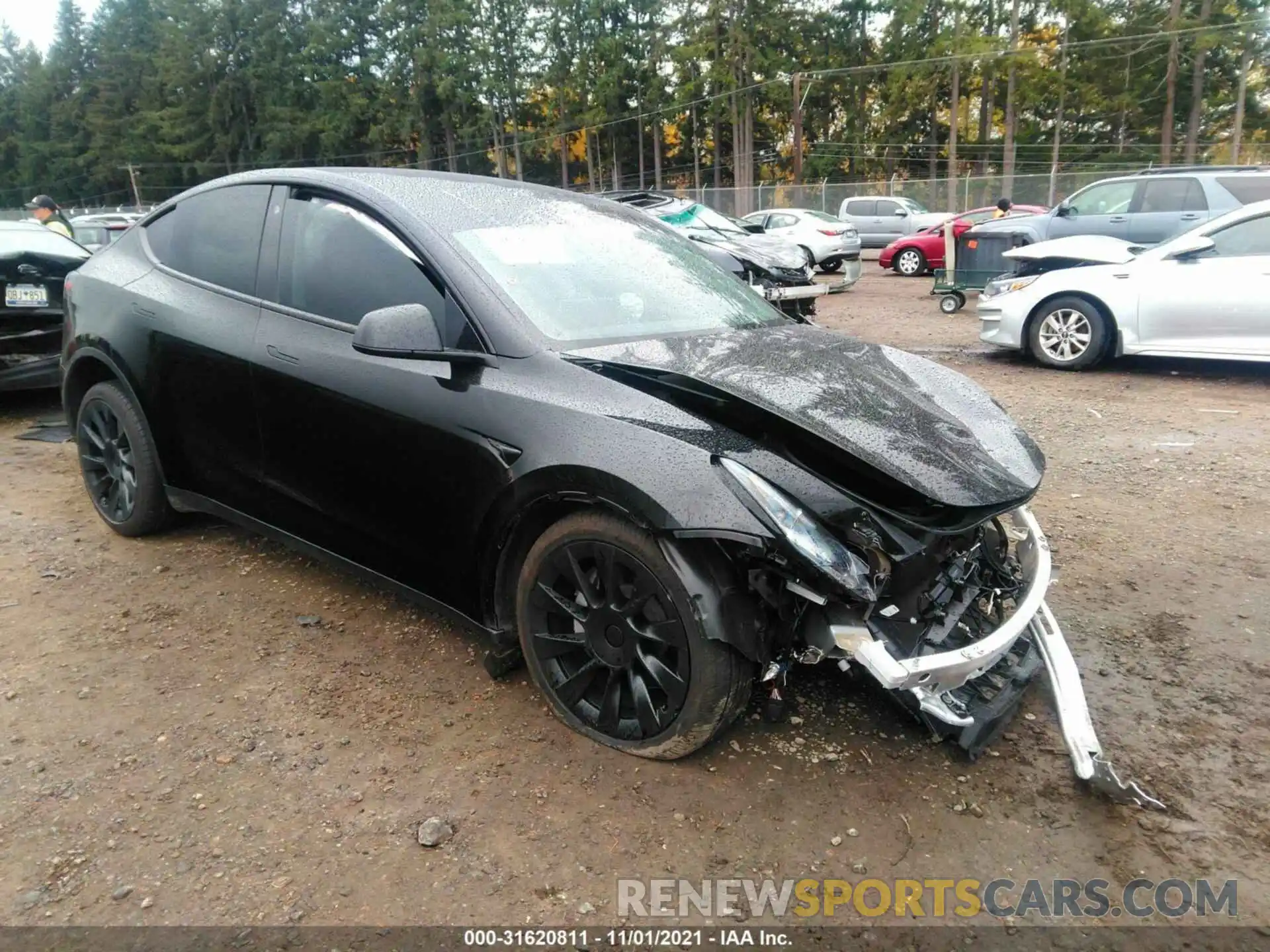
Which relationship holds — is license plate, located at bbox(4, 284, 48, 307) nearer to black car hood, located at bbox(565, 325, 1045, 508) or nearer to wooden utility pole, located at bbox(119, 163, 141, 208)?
black car hood, located at bbox(565, 325, 1045, 508)

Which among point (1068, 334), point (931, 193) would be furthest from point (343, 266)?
point (931, 193)

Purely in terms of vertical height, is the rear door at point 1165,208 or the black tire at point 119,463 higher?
the rear door at point 1165,208

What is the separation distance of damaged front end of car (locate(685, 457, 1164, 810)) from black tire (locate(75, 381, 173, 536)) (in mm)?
2922

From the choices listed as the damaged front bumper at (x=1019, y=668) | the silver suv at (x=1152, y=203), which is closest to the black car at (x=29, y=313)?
the damaged front bumper at (x=1019, y=668)

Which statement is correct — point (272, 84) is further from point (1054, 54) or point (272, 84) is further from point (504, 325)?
point (504, 325)

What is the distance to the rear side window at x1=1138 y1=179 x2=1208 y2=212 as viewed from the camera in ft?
37.9

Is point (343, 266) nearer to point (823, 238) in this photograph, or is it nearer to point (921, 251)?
point (823, 238)

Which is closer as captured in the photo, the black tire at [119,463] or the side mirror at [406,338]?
the side mirror at [406,338]

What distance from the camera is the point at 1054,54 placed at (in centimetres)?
4172

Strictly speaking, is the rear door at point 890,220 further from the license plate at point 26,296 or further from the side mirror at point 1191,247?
the license plate at point 26,296

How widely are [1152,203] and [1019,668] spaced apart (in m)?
12.1

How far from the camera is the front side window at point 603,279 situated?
2.72 m

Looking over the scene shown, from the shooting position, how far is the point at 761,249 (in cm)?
943

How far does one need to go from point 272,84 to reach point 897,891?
70.1m
